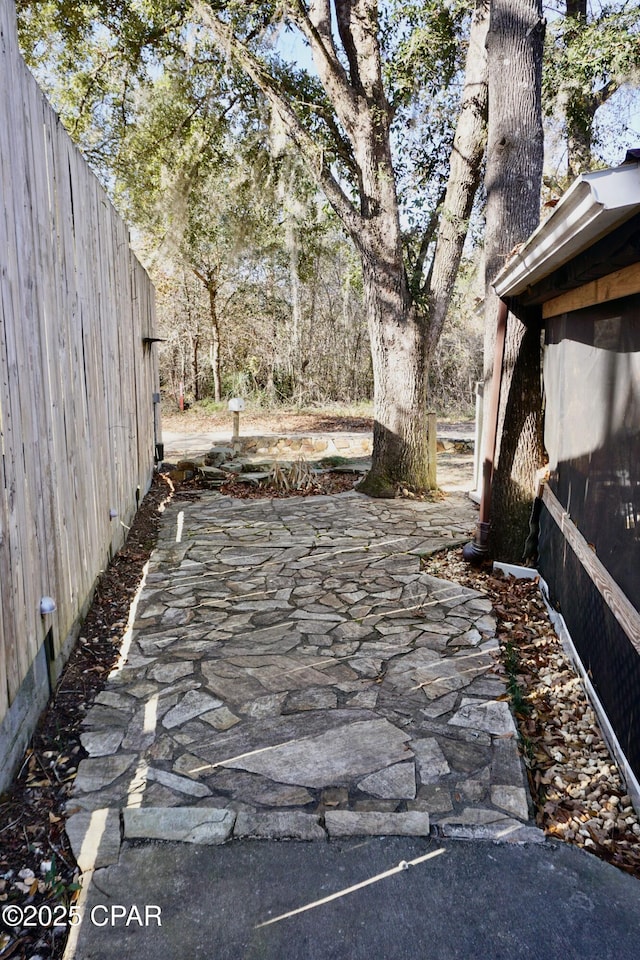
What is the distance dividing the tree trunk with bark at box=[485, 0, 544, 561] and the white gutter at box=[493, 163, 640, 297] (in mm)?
1171

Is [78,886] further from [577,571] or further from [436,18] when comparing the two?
[436,18]

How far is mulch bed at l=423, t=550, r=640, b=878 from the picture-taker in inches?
85.9

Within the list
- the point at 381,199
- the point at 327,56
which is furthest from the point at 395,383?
the point at 327,56

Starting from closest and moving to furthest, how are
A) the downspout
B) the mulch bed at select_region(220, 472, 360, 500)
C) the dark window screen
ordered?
the dark window screen < the downspout < the mulch bed at select_region(220, 472, 360, 500)

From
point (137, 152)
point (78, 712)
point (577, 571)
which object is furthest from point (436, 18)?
point (78, 712)

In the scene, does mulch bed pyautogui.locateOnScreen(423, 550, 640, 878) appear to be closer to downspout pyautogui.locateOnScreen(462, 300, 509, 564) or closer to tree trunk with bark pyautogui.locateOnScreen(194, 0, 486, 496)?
downspout pyautogui.locateOnScreen(462, 300, 509, 564)

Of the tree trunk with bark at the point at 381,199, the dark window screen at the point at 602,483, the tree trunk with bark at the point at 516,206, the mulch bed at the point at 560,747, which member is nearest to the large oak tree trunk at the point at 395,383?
the tree trunk with bark at the point at 381,199

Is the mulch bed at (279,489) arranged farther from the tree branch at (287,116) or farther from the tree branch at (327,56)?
the tree branch at (327,56)

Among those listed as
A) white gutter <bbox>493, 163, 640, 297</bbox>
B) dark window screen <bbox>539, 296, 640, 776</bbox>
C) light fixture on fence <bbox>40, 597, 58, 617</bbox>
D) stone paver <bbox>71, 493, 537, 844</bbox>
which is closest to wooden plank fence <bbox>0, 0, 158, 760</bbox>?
light fixture on fence <bbox>40, 597, 58, 617</bbox>

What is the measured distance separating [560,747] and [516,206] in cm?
378

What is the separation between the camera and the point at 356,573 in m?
4.85

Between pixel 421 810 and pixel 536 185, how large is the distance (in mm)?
4335

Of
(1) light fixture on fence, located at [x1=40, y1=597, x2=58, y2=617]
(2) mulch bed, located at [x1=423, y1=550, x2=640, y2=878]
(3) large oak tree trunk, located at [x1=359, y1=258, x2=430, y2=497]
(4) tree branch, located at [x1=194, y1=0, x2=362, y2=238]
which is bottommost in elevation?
(2) mulch bed, located at [x1=423, y1=550, x2=640, y2=878]

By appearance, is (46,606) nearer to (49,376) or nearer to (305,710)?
(49,376)
